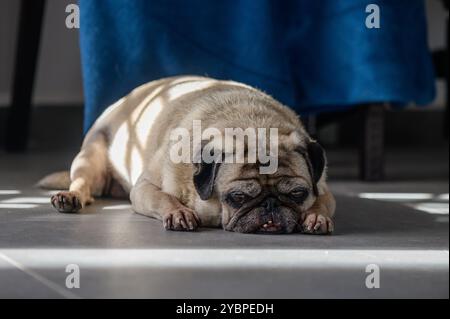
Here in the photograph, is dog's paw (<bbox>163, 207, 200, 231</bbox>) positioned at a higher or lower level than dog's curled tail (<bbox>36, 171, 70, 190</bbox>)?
lower

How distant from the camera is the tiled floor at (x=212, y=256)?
4.57ft

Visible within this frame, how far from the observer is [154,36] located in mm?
2750

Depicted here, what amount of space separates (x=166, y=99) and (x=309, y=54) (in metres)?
0.71

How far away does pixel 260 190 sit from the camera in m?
1.84

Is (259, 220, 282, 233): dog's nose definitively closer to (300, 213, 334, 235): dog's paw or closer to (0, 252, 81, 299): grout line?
(300, 213, 334, 235): dog's paw

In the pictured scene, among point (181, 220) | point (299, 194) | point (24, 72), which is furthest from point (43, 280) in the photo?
point (24, 72)

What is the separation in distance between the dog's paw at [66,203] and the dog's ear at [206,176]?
0.40m

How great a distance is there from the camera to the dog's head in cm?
185

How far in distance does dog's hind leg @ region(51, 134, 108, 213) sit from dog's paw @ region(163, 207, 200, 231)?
33cm

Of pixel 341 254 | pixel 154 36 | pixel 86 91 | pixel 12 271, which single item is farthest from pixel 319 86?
pixel 12 271

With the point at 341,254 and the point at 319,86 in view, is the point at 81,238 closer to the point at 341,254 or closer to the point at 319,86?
the point at 341,254

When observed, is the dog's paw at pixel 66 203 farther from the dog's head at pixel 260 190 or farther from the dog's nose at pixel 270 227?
the dog's nose at pixel 270 227

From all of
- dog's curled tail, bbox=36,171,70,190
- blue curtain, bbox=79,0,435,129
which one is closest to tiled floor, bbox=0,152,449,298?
dog's curled tail, bbox=36,171,70,190

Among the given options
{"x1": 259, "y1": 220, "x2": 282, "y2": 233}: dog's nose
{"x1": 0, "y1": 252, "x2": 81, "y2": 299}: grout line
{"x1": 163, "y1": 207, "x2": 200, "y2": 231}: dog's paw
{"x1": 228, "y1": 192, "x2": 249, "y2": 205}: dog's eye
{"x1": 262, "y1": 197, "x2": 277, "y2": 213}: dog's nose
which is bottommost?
{"x1": 0, "y1": 252, "x2": 81, "y2": 299}: grout line
